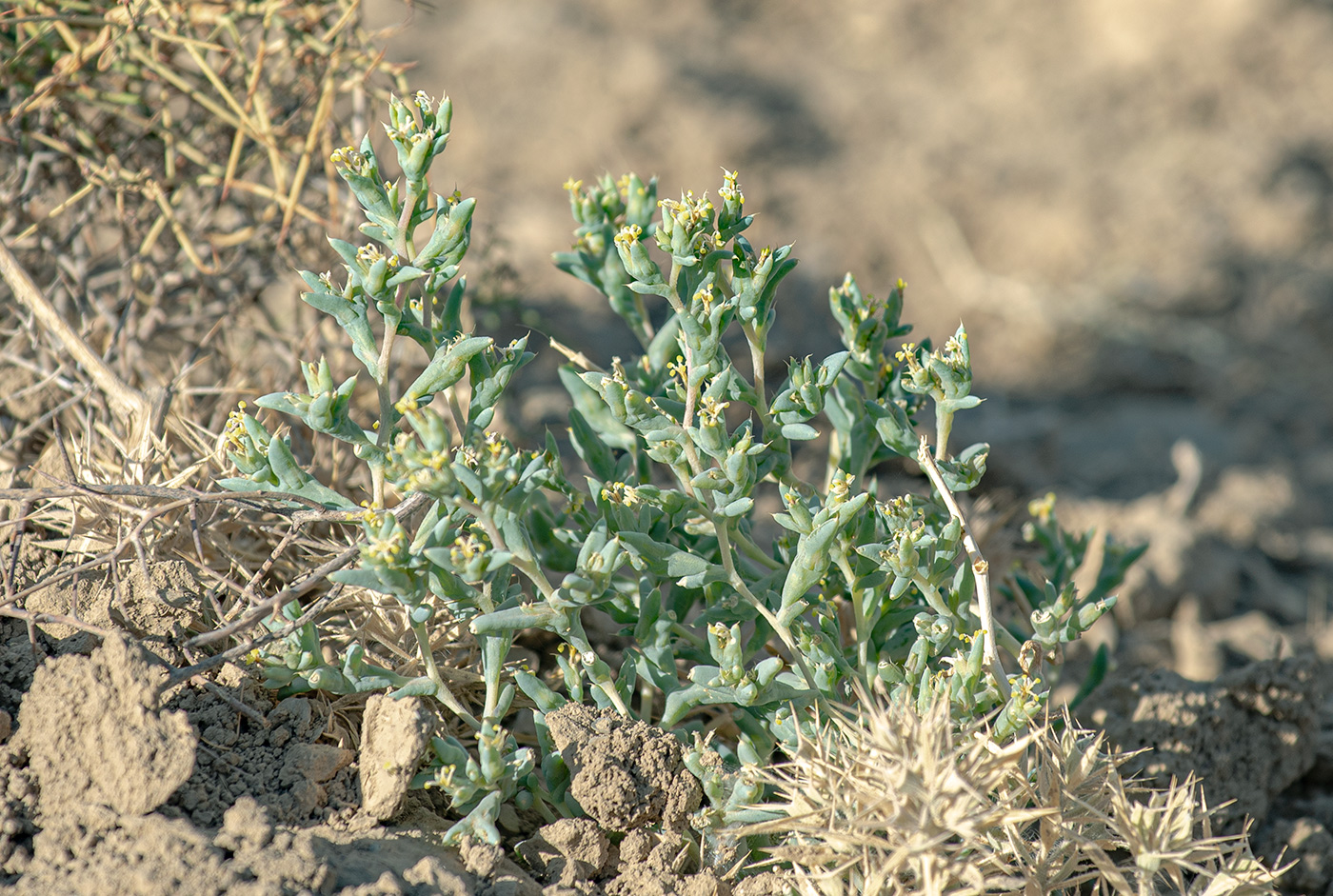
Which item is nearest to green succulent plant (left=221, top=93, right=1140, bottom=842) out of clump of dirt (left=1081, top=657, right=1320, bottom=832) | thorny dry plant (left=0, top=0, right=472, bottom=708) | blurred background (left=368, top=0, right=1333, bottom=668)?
thorny dry plant (left=0, top=0, right=472, bottom=708)

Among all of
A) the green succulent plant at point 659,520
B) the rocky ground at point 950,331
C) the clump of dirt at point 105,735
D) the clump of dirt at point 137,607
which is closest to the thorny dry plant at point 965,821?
the green succulent plant at point 659,520

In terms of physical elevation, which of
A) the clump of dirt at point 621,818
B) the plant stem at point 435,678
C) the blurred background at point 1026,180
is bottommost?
the clump of dirt at point 621,818

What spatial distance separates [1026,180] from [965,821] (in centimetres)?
516

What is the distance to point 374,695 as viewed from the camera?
1829 mm

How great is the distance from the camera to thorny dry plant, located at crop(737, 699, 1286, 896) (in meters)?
1.43

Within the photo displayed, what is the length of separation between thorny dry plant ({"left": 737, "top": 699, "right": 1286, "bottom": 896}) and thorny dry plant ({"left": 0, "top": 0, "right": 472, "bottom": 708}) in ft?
2.58

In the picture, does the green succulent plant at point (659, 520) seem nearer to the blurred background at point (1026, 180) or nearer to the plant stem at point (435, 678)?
the plant stem at point (435, 678)

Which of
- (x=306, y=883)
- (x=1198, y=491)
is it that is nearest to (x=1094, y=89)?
(x=1198, y=491)

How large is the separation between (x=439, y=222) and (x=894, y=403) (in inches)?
35.7

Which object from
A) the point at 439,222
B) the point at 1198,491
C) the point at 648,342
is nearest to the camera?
the point at 439,222

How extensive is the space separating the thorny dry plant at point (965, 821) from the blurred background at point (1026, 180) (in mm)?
2291

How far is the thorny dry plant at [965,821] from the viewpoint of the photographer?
4.69 feet

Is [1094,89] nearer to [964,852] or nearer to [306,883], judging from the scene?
[964,852]

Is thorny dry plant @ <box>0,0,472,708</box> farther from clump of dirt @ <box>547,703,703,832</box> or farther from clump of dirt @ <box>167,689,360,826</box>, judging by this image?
clump of dirt @ <box>547,703,703,832</box>
